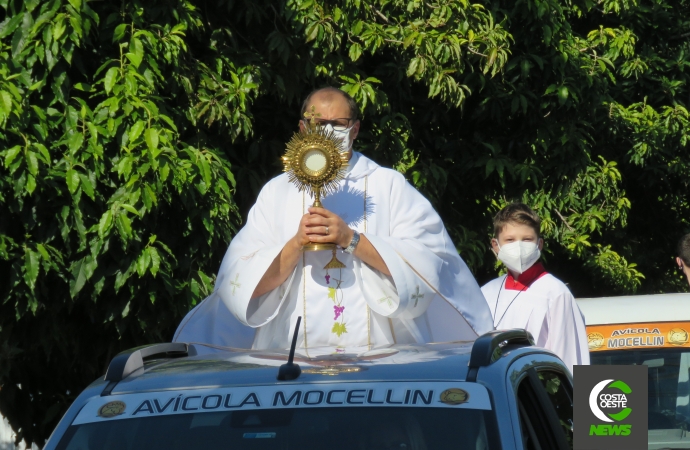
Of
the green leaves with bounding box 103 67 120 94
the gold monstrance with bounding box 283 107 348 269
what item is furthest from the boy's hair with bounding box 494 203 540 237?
the green leaves with bounding box 103 67 120 94

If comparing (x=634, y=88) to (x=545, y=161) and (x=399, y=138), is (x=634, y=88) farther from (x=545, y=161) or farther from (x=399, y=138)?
(x=399, y=138)

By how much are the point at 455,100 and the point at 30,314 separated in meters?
3.05

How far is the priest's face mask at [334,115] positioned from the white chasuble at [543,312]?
1330 mm

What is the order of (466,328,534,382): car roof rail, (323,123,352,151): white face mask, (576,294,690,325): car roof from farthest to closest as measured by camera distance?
1. (576,294,690,325): car roof
2. (323,123,352,151): white face mask
3. (466,328,534,382): car roof rail

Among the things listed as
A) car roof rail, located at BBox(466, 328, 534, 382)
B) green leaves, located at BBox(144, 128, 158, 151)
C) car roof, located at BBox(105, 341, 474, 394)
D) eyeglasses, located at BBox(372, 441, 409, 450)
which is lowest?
eyeglasses, located at BBox(372, 441, 409, 450)

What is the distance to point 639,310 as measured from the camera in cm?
482

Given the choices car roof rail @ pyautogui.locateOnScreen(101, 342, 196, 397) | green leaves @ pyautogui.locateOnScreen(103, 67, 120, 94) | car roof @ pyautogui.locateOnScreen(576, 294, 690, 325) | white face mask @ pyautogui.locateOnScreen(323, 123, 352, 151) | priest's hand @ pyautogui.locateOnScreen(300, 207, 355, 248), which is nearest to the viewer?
car roof rail @ pyautogui.locateOnScreen(101, 342, 196, 397)

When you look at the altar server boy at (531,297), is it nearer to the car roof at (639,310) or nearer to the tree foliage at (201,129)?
the car roof at (639,310)

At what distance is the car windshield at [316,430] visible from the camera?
8.25 ft

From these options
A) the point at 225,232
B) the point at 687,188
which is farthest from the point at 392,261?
the point at 687,188

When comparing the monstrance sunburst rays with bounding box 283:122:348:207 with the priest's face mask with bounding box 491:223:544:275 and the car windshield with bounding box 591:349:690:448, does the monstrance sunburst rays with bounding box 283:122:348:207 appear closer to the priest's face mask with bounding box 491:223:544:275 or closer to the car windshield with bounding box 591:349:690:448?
the priest's face mask with bounding box 491:223:544:275

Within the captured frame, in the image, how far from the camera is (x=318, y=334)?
13.5 feet

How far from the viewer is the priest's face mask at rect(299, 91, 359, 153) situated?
4.10 metres

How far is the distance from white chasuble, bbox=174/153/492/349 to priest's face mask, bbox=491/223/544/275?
3.07 feet
